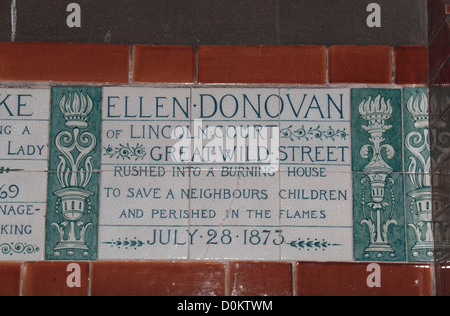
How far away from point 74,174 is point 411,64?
1.10 metres

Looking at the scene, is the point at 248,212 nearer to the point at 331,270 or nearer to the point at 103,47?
the point at 331,270

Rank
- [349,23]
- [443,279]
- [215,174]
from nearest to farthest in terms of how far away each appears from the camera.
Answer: [443,279] < [215,174] < [349,23]

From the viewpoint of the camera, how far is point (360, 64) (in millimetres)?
2537

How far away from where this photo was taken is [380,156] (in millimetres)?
2465

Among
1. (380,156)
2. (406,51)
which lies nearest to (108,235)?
(380,156)

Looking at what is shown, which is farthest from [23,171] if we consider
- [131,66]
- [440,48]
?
[440,48]

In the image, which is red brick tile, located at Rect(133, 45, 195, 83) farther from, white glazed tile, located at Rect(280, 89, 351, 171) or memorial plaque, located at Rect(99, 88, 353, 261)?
white glazed tile, located at Rect(280, 89, 351, 171)

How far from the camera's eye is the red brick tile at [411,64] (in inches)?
99.3

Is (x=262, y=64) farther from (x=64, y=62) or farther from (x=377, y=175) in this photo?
(x=64, y=62)

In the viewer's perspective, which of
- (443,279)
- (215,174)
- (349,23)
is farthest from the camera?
(349,23)

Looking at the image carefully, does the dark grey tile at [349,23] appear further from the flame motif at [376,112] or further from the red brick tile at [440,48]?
the flame motif at [376,112]

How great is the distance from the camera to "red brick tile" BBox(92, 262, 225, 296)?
7.80 feet

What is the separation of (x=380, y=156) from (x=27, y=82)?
1.12 meters

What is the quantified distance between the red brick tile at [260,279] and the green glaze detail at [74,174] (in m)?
0.42
